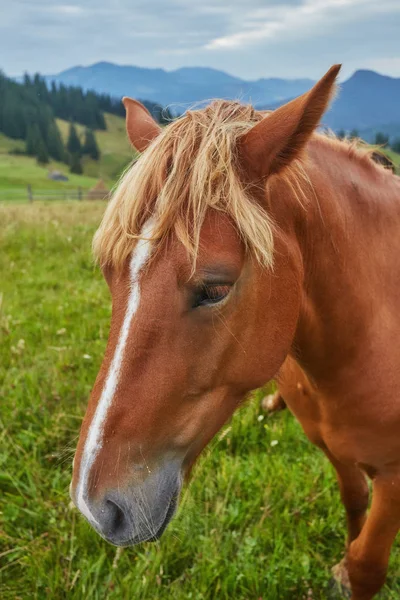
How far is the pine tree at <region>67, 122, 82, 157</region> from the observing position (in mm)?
92562

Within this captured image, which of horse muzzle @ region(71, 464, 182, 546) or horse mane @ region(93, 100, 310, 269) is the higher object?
horse mane @ region(93, 100, 310, 269)

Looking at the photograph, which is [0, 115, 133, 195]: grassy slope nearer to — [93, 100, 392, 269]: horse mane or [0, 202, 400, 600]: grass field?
[0, 202, 400, 600]: grass field

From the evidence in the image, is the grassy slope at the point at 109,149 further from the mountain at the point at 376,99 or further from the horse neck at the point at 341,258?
the horse neck at the point at 341,258

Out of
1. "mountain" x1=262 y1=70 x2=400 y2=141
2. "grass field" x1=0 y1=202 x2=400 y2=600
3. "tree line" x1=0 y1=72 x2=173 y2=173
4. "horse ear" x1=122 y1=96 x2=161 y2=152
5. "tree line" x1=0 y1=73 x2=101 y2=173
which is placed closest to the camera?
"horse ear" x1=122 y1=96 x2=161 y2=152

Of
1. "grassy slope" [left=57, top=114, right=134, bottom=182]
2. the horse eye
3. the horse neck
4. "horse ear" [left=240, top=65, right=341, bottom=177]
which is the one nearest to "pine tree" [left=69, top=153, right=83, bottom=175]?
"grassy slope" [left=57, top=114, right=134, bottom=182]

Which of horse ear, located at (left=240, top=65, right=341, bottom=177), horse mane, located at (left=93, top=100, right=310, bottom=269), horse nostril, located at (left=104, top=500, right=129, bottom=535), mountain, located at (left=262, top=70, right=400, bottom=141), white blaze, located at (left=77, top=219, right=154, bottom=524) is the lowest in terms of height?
horse nostril, located at (left=104, top=500, right=129, bottom=535)

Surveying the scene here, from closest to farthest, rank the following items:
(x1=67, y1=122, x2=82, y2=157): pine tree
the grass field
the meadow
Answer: the grass field, the meadow, (x1=67, y1=122, x2=82, y2=157): pine tree

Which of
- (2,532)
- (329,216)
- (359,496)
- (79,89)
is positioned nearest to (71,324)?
(2,532)

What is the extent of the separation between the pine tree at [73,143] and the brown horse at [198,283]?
97188 millimetres

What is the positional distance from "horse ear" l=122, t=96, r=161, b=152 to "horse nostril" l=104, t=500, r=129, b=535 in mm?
1354

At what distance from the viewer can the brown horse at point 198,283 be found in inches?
56.1

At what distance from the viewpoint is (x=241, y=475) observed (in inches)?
123

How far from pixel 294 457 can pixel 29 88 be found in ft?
349

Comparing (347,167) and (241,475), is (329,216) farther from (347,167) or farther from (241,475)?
(241,475)
